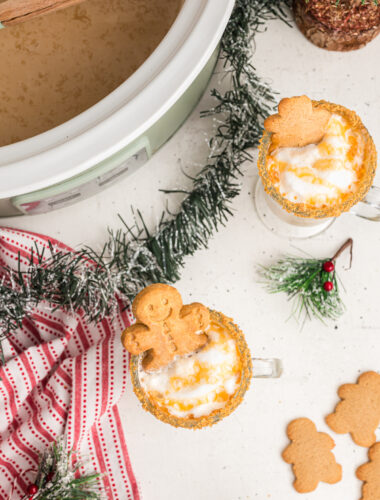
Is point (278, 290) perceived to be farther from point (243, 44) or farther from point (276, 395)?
point (243, 44)

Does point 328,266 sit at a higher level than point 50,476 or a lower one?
higher

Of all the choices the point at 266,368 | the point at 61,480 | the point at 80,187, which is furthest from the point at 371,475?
the point at 80,187

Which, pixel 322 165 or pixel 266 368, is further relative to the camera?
pixel 266 368

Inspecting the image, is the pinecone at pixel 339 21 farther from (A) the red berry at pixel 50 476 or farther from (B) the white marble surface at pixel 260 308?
(A) the red berry at pixel 50 476

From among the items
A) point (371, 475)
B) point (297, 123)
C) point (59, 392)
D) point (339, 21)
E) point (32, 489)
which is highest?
point (339, 21)

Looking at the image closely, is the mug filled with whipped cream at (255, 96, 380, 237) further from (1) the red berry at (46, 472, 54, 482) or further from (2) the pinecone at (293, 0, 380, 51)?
(1) the red berry at (46, 472, 54, 482)

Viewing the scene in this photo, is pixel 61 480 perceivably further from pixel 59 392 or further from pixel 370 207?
pixel 370 207

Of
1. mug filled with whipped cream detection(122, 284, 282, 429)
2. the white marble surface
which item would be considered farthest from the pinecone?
mug filled with whipped cream detection(122, 284, 282, 429)
